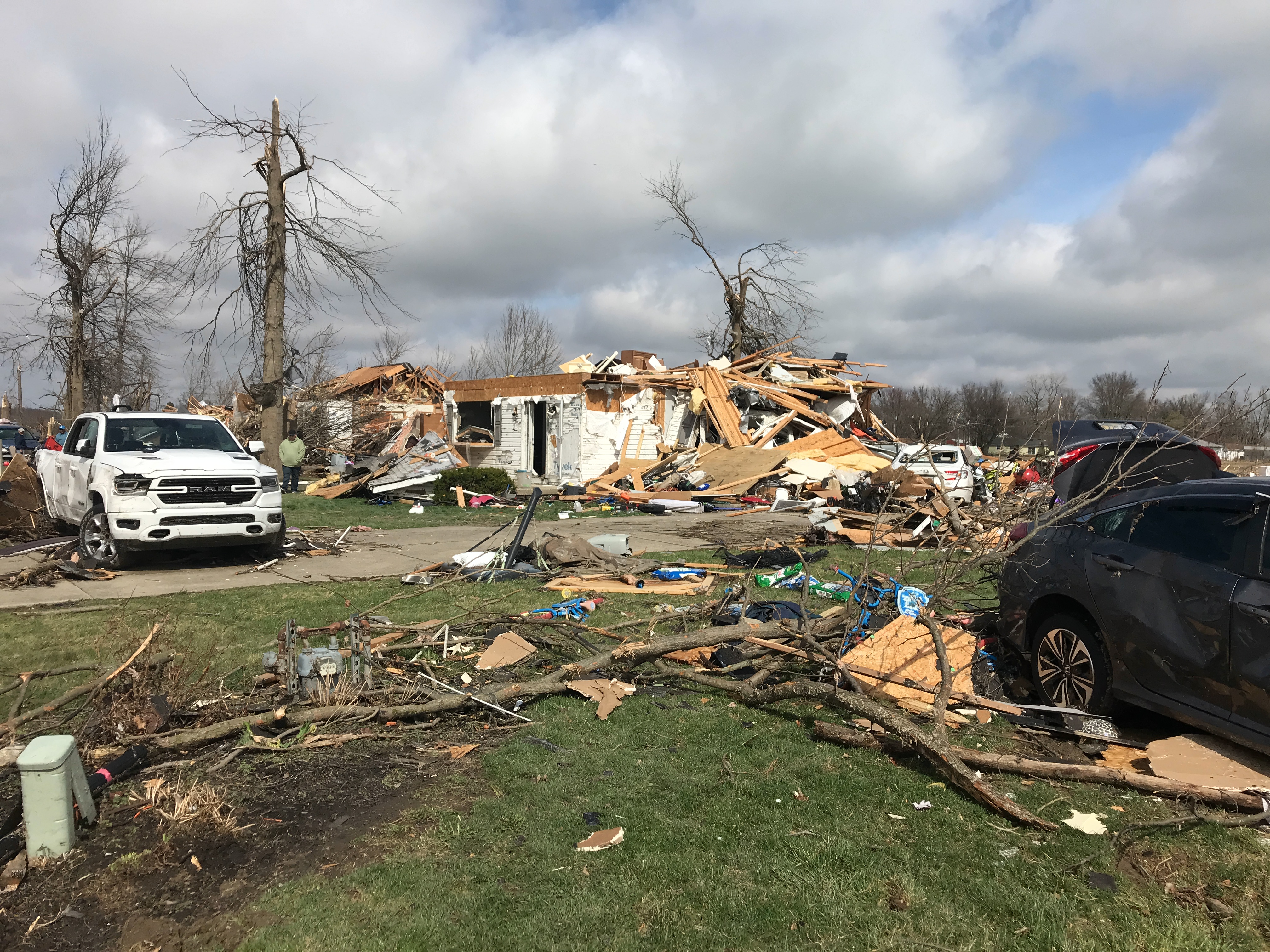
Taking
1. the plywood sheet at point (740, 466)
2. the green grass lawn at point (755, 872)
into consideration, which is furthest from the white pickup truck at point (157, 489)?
the plywood sheet at point (740, 466)

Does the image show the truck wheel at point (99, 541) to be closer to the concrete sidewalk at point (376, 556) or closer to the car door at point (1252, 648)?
the concrete sidewalk at point (376, 556)

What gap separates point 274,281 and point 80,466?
32.3ft

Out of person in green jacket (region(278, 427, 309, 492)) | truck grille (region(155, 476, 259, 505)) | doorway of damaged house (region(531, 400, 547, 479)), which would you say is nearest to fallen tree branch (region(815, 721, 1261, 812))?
truck grille (region(155, 476, 259, 505))

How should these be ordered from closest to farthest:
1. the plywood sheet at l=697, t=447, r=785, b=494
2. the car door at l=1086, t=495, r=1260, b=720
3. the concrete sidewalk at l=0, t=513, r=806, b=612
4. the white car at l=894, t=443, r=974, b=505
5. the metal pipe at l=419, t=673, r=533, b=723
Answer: the car door at l=1086, t=495, r=1260, b=720 → the metal pipe at l=419, t=673, r=533, b=723 → the concrete sidewalk at l=0, t=513, r=806, b=612 → the white car at l=894, t=443, r=974, b=505 → the plywood sheet at l=697, t=447, r=785, b=494

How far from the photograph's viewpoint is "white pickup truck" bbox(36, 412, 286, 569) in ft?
31.2

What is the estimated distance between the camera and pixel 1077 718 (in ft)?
16.4

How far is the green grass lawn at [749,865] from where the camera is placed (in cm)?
301

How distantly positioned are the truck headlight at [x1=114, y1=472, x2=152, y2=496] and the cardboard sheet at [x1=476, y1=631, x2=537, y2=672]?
18.4ft

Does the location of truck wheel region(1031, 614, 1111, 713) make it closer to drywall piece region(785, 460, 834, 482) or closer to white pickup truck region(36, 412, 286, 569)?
white pickup truck region(36, 412, 286, 569)

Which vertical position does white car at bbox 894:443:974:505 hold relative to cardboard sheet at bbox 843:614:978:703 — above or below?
above

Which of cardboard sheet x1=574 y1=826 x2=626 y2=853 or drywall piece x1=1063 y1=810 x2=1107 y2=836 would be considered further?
drywall piece x1=1063 y1=810 x2=1107 y2=836

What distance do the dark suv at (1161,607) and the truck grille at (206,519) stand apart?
8.93 metres

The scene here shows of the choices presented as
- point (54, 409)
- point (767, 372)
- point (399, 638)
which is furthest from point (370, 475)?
point (54, 409)

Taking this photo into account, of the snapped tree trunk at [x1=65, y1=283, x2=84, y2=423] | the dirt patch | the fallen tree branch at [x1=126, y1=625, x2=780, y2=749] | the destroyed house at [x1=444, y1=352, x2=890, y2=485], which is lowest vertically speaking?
the dirt patch
